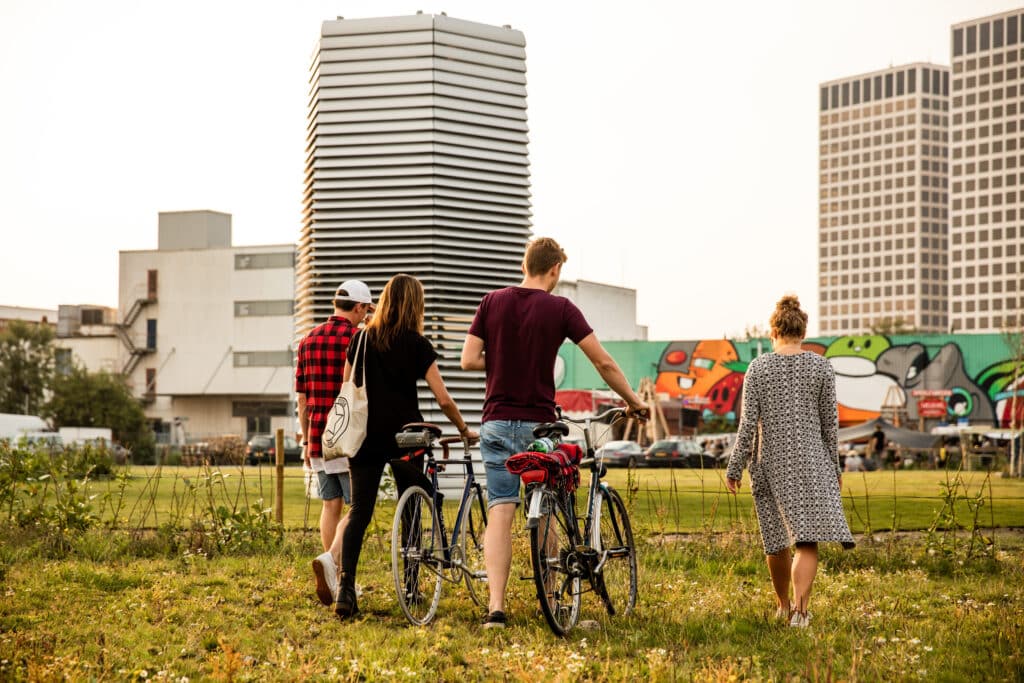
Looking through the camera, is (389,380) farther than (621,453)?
No

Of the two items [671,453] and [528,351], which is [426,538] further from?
[671,453]

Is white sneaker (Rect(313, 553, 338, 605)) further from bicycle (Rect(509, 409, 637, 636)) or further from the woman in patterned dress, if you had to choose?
the woman in patterned dress

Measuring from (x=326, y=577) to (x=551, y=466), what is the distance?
1660 millimetres

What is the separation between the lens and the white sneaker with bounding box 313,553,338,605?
20.9 feet

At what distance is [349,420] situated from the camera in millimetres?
6285

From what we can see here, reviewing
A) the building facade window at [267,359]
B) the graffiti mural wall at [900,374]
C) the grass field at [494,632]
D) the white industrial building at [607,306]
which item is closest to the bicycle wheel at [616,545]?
the grass field at [494,632]

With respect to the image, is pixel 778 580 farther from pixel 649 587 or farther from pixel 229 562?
pixel 229 562

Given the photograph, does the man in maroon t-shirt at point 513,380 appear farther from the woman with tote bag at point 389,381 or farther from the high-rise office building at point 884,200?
the high-rise office building at point 884,200

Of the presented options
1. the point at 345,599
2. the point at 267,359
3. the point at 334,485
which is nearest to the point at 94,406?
the point at 267,359

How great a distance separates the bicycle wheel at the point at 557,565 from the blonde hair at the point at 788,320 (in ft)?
5.13

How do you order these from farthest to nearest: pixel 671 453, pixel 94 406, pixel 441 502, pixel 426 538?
1. pixel 94 406
2. pixel 671 453
3. pixel 441 502
4. pixel 426 538

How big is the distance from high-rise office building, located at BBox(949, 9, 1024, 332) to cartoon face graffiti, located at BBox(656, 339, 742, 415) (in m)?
105

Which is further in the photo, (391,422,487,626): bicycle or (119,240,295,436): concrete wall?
(119,240,295,436): concrete wall

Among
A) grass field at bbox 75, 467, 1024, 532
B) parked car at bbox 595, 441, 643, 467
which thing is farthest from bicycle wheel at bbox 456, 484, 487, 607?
parked car at bbox 595, 441, 643, 467
